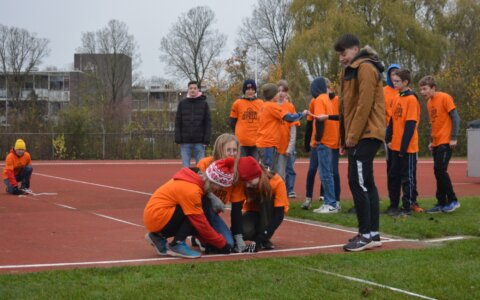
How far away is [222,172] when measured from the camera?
679 centimetres

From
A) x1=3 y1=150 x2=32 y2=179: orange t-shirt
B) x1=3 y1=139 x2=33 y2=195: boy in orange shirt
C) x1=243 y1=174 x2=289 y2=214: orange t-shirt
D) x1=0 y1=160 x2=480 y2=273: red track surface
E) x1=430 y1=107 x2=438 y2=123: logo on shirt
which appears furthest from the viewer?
x1=3 y1=150 x2=32 y2=179: orange t-shirt

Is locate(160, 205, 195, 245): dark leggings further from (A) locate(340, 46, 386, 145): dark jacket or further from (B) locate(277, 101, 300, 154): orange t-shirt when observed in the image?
(B) locate(277, 101, 300, 154): orange t-shirt

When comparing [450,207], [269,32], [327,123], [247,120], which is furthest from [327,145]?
[269,32]

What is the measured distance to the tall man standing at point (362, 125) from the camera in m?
6.96

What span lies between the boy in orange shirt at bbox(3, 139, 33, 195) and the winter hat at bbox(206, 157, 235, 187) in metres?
8.06

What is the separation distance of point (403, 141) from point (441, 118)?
1053mm

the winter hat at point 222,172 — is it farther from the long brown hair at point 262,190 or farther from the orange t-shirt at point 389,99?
the orange t-shirt at point 389,99

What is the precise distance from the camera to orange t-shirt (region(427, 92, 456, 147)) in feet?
33.1

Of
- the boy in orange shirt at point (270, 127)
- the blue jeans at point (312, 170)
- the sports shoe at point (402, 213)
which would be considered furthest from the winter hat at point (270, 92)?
the sports shoe at point (402, 213)

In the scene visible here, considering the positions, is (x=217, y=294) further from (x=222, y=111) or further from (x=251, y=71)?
(x=251, y=71)

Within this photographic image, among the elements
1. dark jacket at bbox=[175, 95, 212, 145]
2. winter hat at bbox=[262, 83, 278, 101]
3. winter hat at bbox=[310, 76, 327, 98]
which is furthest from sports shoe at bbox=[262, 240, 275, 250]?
dark jacket at bbox=[175, 95, 212, 145]

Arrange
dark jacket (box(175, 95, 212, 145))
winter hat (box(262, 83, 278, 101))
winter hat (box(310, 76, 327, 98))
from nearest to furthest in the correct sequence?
1. winter hat (box(310, 76, 327, 98))
2. winter hat (box(262, 83, 278, 101))
3. dark jacket (box(175, 95, 212, 145))

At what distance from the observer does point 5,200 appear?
12664mm

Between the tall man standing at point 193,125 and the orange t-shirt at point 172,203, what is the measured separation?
496 cm
